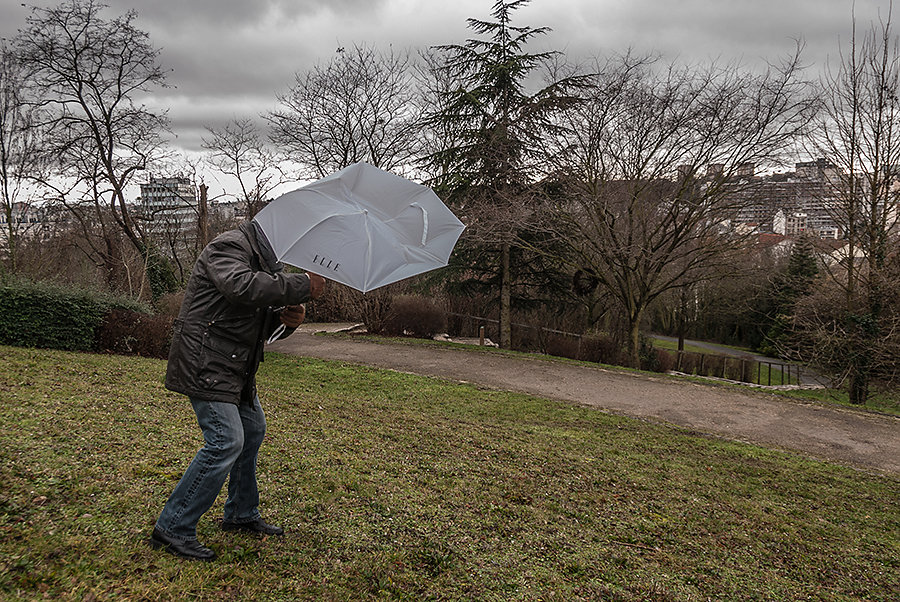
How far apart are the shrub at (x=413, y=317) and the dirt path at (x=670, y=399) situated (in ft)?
10.3

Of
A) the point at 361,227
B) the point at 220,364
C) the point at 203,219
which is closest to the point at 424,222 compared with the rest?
the point at 361,227

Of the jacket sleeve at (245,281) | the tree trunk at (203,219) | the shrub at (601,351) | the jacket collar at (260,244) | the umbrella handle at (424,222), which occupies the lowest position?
the shrub at (601,351)

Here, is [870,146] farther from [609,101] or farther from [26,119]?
[26,119]

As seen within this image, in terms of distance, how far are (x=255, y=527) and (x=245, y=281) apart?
4.89ft

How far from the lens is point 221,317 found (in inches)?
106

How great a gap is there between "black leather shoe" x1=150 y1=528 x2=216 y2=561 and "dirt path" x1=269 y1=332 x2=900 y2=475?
7284 millimetres

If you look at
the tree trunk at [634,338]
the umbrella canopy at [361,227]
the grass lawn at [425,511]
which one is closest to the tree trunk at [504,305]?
the tree trunk at [634,338]

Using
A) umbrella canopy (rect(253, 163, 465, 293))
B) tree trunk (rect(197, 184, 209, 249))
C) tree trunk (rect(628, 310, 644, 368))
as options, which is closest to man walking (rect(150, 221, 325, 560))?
umbrella canopy (rect(253, 163, 465, 293))

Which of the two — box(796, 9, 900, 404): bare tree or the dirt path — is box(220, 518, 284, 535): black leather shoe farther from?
box(796, 9, 900, 404): bare tree

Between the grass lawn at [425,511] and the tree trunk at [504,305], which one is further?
the tree trunk at [504,305]

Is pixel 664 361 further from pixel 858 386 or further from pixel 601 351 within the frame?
pixel 858 386

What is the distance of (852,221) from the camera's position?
14.9 m

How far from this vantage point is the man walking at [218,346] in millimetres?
2609

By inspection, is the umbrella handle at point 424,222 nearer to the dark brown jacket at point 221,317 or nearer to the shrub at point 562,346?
the dark brown jacket at point 221,317
